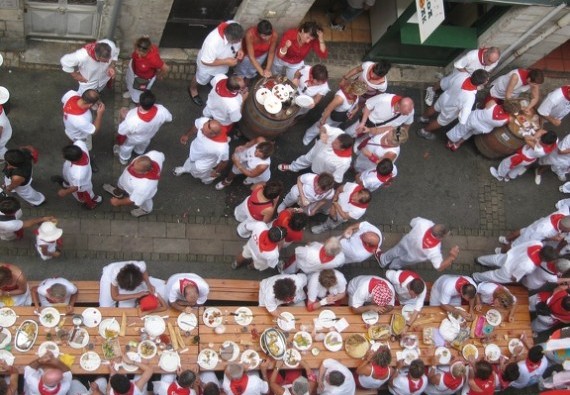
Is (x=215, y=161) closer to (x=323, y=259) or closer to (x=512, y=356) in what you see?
(x=323, y=259)

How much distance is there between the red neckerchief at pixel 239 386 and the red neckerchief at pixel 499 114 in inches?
240

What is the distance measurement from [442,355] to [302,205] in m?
2.98

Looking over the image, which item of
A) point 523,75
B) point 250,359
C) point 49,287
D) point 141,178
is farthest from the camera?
point 523,75

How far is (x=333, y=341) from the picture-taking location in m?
9.83

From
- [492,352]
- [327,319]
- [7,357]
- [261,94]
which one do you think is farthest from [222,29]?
[492,352]

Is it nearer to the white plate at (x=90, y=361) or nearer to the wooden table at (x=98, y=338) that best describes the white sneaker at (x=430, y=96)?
the wooden table at (x=98, y=338)

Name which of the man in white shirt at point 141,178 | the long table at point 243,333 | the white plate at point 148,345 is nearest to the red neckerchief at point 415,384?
the long table at point 243,333

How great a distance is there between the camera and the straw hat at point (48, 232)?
9336 mm

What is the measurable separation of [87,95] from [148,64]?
1369mm

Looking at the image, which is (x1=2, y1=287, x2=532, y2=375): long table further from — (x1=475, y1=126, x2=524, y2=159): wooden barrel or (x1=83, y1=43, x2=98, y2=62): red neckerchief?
(x1=83, y1=43, x2=98, y2=62): red neckerchief

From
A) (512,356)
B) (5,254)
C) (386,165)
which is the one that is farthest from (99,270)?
(512,356)

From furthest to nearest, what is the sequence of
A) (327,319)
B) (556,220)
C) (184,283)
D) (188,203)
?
(188,203)
(556,220)
(327,319)
(184,283)

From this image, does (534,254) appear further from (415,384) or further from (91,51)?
(91,51)

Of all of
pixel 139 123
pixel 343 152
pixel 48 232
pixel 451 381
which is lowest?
pixel 451 381
